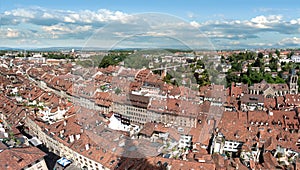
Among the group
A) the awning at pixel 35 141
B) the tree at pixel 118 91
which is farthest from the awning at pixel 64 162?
the tree at pixel 118 91

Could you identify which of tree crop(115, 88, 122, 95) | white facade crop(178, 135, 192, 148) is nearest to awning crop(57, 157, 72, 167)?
white facade crop(178, 135, 192, 148)

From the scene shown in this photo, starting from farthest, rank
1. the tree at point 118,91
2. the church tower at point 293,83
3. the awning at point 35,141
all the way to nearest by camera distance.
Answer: the church tower at point 293,83 < the awning at point 35,141 < the tree at point 118,91

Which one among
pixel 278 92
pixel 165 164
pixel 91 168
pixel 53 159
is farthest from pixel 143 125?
pixel 278 92

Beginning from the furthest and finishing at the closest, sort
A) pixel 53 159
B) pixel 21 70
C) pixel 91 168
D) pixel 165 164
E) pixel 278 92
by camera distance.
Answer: pixel 21 70 → pixel 278 92 → pixel 53 159 → pixel 91 168 → pixel 165 164

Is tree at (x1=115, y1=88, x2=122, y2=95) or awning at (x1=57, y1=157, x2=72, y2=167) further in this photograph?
awning at (x1=57, y1=157, x2=72, y2=167)

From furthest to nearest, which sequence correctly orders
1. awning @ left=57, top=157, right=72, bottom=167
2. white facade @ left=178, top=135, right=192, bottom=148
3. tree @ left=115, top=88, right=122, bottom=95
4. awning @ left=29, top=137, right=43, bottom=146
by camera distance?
awning @ left=29, top=137, right=43, bottom=146 < white facade @ left=178, top=135, right=192, bottom=148 < awning @ left=57, top=157, right=72, bottom=167 < tree @ left=115, top=88, right=122, bottom=95

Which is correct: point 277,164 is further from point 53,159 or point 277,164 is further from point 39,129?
point 39,129

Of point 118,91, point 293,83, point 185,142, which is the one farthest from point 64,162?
point 293,83

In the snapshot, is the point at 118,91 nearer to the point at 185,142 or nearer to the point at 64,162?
the point at 64,162

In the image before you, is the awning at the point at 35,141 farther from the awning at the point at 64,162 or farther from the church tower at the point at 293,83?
the church tower at the point at 293,83

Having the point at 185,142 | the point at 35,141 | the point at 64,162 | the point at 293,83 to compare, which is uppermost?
the point at 293,83

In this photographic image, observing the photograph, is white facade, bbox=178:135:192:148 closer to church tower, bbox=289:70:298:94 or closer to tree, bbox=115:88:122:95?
tree, bbox=115:88:122:95
